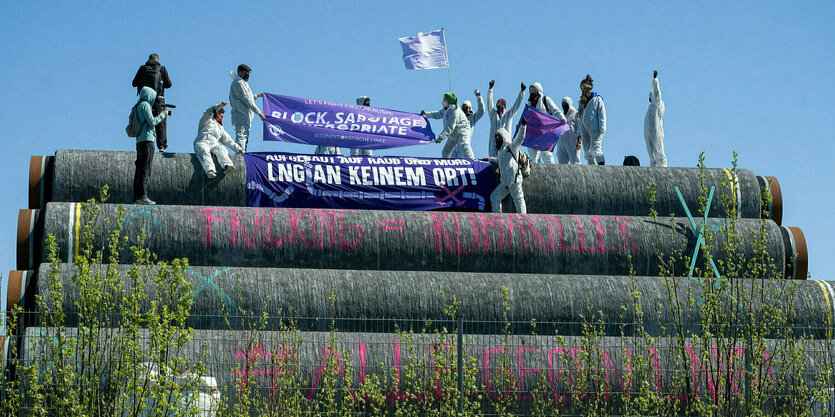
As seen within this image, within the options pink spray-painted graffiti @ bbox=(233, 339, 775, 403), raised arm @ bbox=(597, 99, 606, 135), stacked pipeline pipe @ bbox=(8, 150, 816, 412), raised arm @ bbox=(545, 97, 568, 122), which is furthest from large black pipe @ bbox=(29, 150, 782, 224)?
pink spray-painted graffiti @ bbox=(233, 339, 775, 403)

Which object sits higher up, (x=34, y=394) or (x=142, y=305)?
(x=142, y=305)

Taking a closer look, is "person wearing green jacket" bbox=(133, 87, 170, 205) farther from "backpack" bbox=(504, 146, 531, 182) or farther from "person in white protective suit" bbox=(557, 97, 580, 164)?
"person in white protective suit" bbox=(557, 97, 580, 164)

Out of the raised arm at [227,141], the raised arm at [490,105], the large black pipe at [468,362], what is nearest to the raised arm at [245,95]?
the raised arm at [227,141]

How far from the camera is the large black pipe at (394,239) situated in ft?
44.6

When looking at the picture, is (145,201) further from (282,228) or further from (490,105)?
(490,105)

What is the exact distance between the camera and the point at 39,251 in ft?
44.2

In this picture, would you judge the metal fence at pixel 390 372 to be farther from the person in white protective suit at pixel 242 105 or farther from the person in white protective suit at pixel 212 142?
the person in white protective suit at pixel 242 105

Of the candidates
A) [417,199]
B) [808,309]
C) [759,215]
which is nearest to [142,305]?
[417,199]

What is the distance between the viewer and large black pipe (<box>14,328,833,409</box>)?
10.4 meters

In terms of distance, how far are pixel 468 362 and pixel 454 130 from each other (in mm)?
8786

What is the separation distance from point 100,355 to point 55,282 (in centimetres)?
91

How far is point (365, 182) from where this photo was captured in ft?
52.5

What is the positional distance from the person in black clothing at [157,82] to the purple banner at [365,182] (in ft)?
4.02

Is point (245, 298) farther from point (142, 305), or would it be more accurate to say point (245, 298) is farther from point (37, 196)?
point (37, 196)
